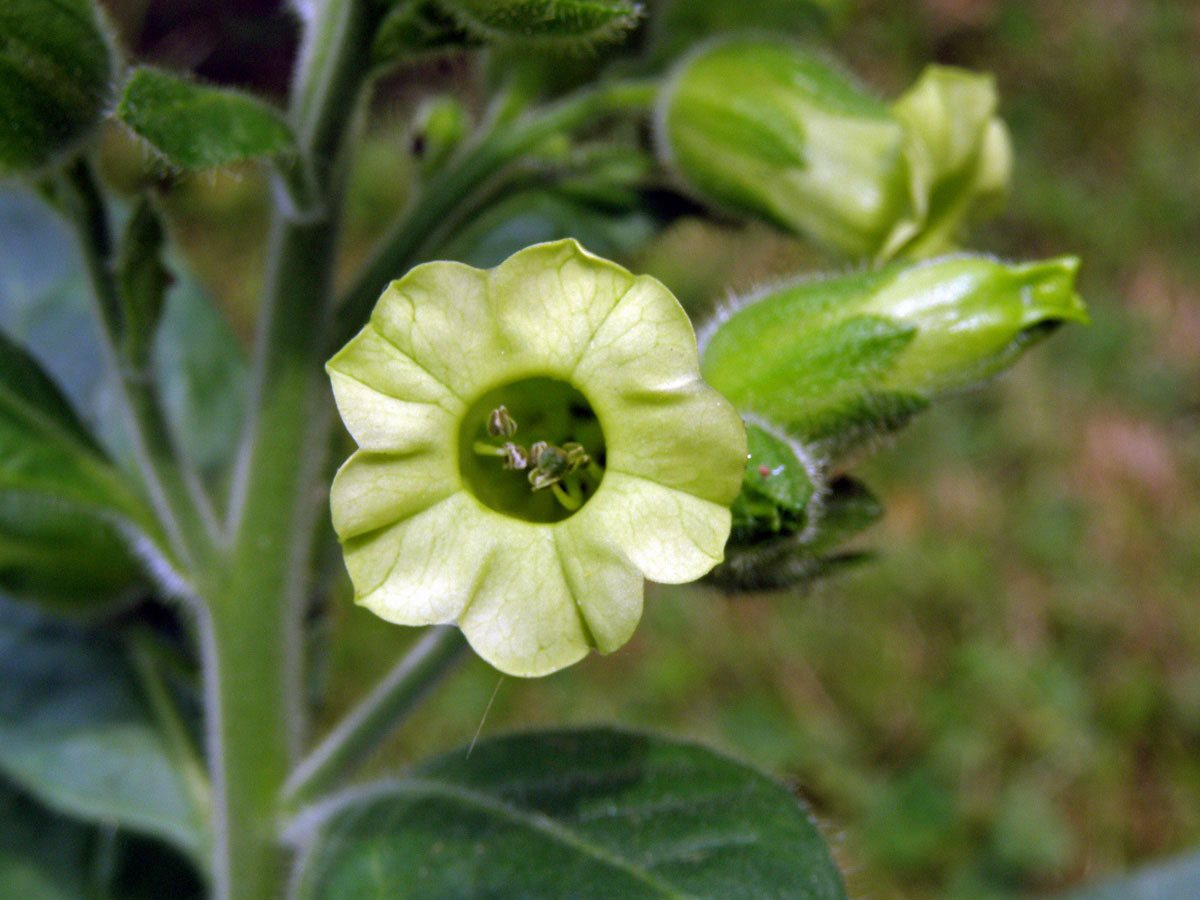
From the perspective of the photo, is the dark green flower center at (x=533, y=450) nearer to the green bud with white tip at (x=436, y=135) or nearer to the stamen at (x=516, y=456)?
the stamen at (x=516, y=456)

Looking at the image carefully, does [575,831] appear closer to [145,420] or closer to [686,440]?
[686,440]

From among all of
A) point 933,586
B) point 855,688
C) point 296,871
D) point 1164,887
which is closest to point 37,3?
point 296,871

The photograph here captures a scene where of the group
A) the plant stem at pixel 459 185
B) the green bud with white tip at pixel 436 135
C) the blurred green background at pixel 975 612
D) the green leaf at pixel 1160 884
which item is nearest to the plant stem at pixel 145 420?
the plant stem at pixel 459 185

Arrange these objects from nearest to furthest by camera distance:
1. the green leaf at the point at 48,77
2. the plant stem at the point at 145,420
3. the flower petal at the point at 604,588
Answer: the flower petal at the point at 604,588 → the green leaf at the point at 48,77 → the plant stem at the point at 145,420

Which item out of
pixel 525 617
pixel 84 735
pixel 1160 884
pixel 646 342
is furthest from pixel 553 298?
pixel 1160 884

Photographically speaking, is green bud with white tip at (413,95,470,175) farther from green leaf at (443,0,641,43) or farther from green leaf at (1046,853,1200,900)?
green leaf at (1046,853,1200,900)

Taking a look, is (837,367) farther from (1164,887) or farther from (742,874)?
(1164,887)
